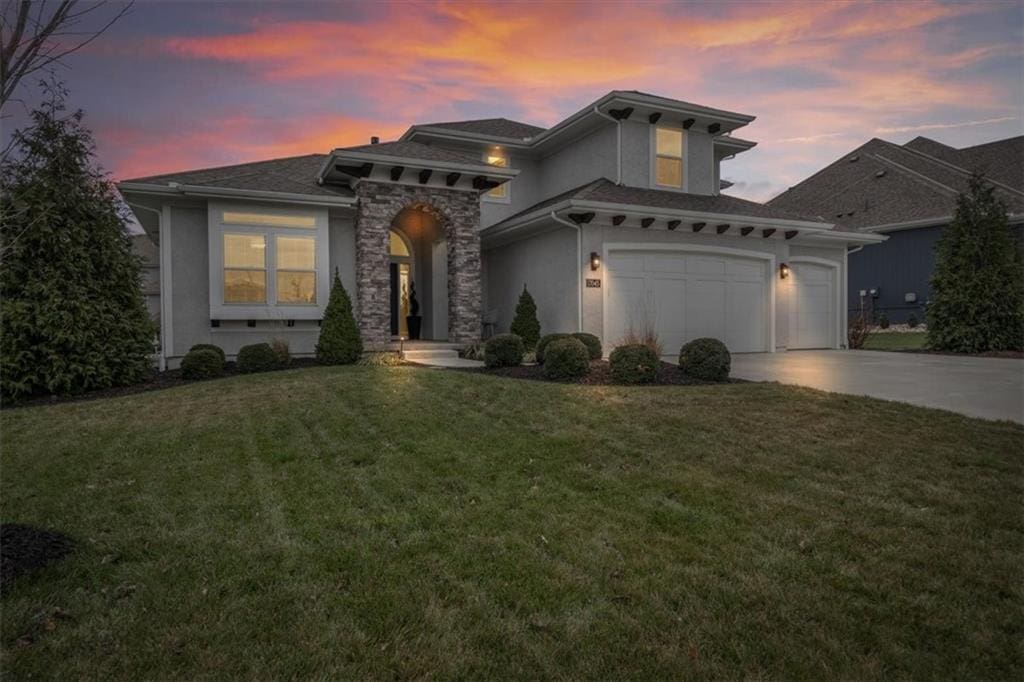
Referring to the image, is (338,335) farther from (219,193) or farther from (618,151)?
(618,151)

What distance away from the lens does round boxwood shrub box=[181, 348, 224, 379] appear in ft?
32.6

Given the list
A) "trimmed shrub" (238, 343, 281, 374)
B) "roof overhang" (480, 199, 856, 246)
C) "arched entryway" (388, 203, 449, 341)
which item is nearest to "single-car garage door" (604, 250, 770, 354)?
"roof overhang" (480, 199, 856, 246)

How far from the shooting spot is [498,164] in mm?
16109

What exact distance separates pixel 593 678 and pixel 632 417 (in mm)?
4220

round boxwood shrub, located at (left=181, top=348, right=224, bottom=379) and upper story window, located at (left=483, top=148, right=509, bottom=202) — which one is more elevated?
upper story window, located at (left=483, top=148, right=509, bottom=202)

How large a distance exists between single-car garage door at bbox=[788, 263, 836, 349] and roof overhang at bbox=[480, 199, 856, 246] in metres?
0.93

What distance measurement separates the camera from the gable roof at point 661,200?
12828mm

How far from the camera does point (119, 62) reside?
261 inches

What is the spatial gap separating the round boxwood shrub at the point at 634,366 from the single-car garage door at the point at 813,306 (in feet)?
29.8

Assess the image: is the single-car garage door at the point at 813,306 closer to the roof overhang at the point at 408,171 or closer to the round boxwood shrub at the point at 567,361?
the roof overhang at the point at 408,171

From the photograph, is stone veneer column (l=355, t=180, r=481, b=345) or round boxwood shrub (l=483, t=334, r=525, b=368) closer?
round boxwood shrub (l=483, t=334, r=525, b=368)

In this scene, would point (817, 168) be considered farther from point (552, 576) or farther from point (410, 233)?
point (552, 576)

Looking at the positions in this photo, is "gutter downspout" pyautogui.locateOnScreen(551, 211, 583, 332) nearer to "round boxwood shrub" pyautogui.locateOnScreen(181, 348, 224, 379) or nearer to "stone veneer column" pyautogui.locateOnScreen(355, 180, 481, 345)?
"stone veneer column" pyautogui.locateOnScreen(355, 180, 481, 345)

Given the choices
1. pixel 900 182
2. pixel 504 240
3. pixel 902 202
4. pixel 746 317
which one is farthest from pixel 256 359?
pixel 900 182
